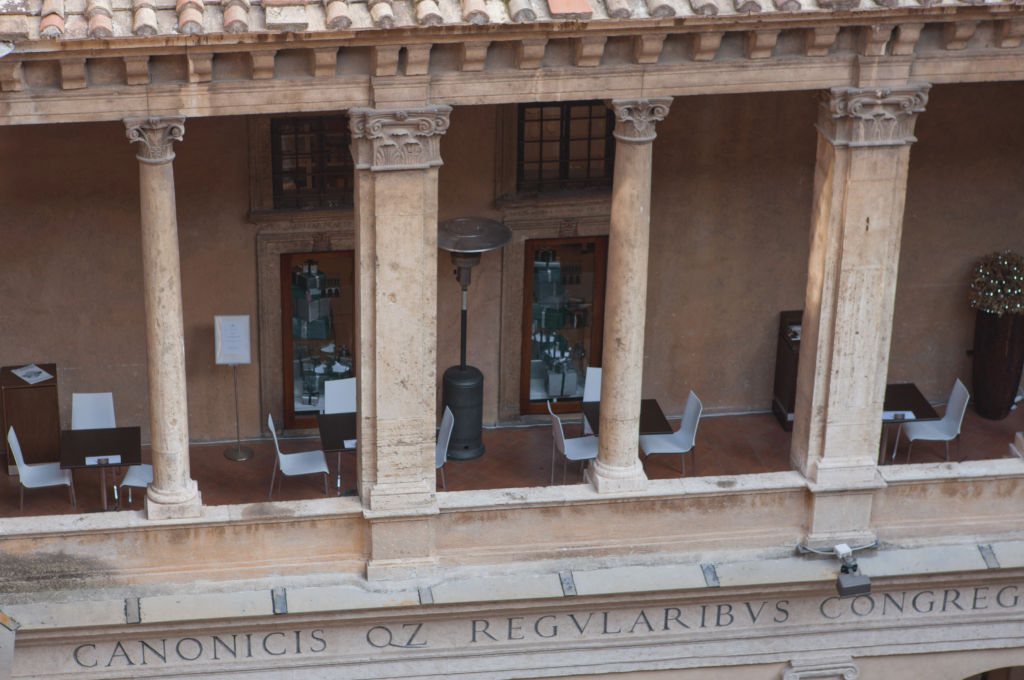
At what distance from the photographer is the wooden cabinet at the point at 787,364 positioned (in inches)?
479

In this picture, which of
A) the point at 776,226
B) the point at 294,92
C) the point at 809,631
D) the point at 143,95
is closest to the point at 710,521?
the point at 809,631

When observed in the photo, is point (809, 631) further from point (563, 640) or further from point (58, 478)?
point (58, 478)

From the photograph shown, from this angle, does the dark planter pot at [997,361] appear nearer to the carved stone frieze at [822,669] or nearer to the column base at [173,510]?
A: the carved stone frieze at [822,669]

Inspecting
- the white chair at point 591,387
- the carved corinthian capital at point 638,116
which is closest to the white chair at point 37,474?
the white chair at point 591,387

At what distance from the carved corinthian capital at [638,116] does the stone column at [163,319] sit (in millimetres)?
2772

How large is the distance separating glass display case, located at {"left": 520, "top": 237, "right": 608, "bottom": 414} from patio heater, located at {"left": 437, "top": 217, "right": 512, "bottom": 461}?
733 mm

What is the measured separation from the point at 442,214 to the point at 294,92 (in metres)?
3.25

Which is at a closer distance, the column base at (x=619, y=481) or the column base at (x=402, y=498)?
the column base at (x=402, y=498)

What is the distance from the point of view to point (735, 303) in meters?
12.2

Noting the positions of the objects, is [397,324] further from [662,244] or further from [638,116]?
[662,244]

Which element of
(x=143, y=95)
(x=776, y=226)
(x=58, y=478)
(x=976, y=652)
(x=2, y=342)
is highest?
(x=143, y=95)

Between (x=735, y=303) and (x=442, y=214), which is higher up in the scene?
(x=442, y=214)

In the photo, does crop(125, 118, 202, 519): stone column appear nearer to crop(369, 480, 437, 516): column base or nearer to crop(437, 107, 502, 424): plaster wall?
crop(369, 480, 437, 516): column base

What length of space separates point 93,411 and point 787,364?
6.04 m
